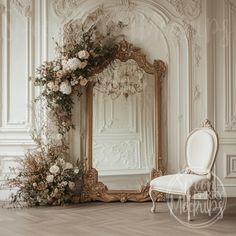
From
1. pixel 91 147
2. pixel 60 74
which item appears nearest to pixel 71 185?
pixel 91 147

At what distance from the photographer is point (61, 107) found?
18.4 feet

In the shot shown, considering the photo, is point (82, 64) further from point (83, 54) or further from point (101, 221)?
point (101, 221)

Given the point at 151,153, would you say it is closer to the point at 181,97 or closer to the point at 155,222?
the point at 181,97

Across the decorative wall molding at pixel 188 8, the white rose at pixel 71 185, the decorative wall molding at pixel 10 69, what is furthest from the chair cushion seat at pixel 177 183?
the decorative wall molding at pixel 188 8

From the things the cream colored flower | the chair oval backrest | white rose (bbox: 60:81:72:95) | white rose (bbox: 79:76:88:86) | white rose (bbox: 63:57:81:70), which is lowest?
the chair oval backrest

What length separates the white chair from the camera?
4734mm

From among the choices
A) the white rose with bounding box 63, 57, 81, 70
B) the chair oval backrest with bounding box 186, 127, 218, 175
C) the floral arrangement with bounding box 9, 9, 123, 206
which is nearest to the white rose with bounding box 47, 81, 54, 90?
the floral arrangement with bounding box 9, 9, 123, 206

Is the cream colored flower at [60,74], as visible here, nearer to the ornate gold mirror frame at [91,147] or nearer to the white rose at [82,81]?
the white rose at [82,81]

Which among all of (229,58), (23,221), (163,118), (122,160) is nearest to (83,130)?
(122,160)

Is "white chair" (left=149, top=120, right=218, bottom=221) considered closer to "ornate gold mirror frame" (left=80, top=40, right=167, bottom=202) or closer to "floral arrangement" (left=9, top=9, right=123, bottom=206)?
"ornate gold mirror frame" (left=80, top=40, right=167, bottom=202)

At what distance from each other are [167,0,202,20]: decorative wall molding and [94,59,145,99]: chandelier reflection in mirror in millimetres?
946

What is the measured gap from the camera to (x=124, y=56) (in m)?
5.77

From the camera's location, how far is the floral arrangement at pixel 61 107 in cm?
543

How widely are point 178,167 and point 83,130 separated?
1360mm
